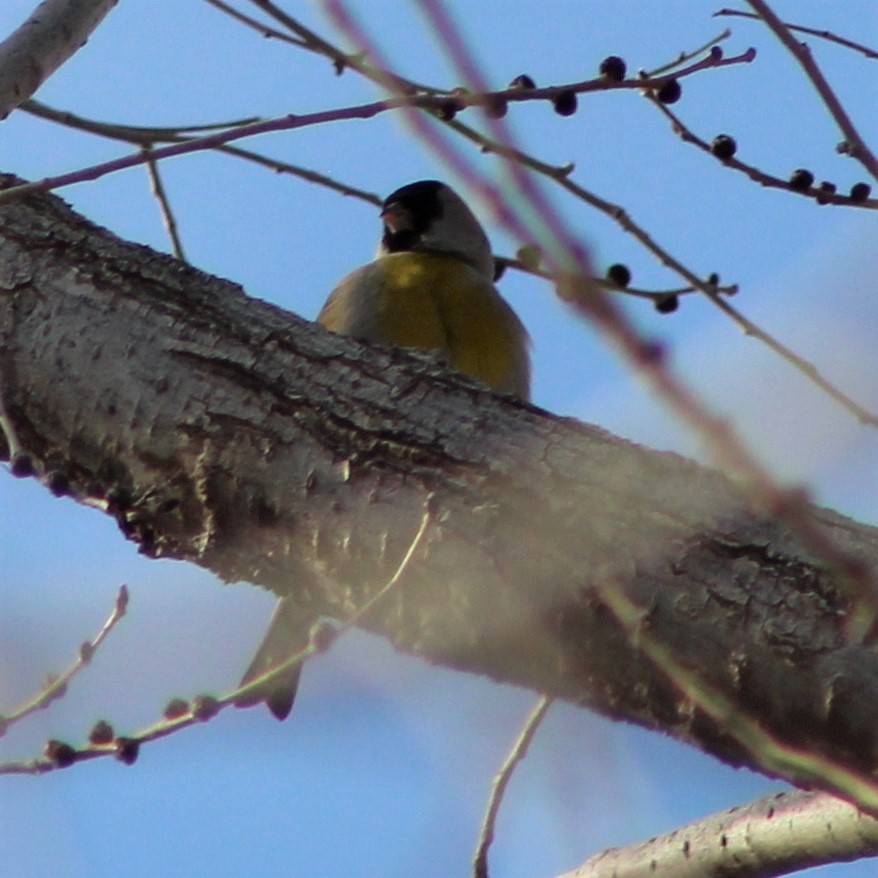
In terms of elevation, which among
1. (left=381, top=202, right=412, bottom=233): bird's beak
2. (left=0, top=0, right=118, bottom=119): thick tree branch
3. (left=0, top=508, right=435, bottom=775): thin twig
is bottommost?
(left=0, top=508, right=435, bottom=775): thin twig

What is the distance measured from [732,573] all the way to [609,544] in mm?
133

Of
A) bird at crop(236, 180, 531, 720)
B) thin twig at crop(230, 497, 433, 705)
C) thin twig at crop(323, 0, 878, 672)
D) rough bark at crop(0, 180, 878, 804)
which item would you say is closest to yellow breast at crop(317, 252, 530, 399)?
bird at crop(236, 180, 531, 720)

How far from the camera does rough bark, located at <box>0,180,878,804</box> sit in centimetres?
155

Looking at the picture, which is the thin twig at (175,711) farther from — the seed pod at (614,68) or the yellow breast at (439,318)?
the yellow breast at (439,318)

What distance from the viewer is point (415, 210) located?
4.68 metres

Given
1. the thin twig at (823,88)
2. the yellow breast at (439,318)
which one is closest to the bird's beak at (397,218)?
the yellow breast at (439,318)

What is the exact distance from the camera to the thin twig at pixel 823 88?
1548mm

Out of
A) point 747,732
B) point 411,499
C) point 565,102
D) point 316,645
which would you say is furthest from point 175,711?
point 565,102

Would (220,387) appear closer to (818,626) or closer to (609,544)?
(609,544)

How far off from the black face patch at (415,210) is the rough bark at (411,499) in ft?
8.36

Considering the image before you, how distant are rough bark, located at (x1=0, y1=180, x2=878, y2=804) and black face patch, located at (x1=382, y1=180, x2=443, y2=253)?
2.55m

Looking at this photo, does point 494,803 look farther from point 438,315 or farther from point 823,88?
point 438,315

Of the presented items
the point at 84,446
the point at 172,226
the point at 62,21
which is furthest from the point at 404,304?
the point at 84,446

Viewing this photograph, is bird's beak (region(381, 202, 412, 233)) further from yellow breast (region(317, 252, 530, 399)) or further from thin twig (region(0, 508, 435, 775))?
thin twig (region(0, 508, 435, 775))
